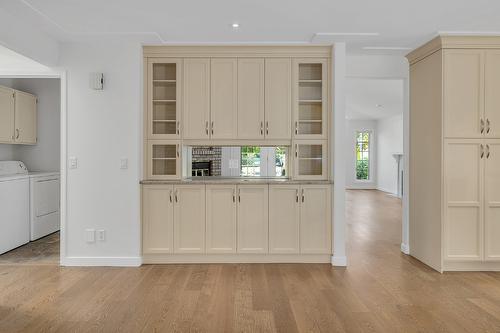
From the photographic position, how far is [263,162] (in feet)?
17.0

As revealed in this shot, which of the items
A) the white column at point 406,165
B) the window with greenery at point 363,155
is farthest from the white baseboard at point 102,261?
the window with greenery at point 363,155

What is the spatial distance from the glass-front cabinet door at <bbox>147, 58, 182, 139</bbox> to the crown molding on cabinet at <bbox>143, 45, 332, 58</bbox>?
95mm

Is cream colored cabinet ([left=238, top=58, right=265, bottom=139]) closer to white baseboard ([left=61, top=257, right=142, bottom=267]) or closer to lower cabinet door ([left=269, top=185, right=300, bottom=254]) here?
lower cabinet door ([left=269, top=185, right=300, bottom=254])

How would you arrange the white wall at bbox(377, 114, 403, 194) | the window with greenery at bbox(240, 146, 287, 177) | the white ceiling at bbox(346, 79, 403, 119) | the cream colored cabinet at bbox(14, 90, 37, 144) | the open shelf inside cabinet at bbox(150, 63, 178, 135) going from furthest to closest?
the white wall at bbox(377, 114, 403, 194) < the white ceiling at bbox(346, 79, 403, 119) < the cream colored cabinet at bbox(14, 90, 37, 144) < the window with greenery at bbox(240, 146, 287, 177) < the open shelf inside cabinet at bbox(150, 63, 178, 135)

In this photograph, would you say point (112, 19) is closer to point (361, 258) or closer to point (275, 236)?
point (275, 236)

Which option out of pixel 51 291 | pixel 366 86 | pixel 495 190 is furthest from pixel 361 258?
pixel 366 86

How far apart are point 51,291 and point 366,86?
311 inches

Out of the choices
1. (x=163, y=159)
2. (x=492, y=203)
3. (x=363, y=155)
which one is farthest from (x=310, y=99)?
(x=363, y=155)

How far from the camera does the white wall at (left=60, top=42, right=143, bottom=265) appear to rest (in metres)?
4.34

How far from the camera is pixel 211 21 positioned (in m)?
3.73

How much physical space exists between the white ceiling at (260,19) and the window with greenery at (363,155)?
32.9 ft

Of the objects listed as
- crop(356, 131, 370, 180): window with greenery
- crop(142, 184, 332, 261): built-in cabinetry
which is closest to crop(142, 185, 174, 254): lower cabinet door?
crop(142, 184, 332, 261): built-in cabinetry

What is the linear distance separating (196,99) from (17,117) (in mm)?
3061

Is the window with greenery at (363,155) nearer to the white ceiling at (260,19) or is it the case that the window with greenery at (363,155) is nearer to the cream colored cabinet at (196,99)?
the white ceiling at (260,19)
